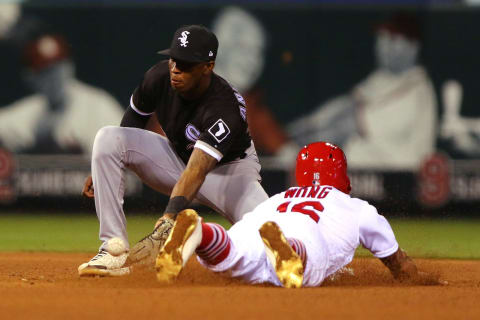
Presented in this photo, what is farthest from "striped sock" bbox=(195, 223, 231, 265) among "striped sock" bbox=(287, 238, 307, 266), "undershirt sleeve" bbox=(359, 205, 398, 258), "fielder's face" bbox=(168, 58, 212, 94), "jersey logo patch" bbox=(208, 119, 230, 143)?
"fielder's face" bbox=(168, 58, 212, 94)

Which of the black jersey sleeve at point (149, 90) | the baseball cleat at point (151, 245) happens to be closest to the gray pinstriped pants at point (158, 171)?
the black jersey sleeve at point (149, 90)

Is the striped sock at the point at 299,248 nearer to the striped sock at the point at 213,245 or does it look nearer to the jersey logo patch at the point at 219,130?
the striped sock at the point at 213,245

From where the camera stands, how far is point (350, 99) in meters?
10.9

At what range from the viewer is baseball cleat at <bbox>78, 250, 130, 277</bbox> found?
4.85m

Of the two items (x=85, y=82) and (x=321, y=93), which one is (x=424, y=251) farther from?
(x=85, y=82)

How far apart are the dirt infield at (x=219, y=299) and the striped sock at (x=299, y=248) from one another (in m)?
0.15

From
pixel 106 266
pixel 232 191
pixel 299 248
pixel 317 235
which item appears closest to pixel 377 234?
pixel 317 235

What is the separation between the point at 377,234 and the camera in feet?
14.4

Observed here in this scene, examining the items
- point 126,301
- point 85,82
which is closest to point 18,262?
point 126,301

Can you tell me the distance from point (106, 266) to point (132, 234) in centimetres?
337

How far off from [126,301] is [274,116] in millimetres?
7120

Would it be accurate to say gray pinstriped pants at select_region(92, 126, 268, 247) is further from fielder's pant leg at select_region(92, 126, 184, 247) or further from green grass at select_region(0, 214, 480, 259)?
green grass at select_region(0, 214, 480, 259)

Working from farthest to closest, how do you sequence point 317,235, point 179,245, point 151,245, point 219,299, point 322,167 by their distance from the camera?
point 322,167, point 151,245, point 317,235, point 179,245, point 219,299

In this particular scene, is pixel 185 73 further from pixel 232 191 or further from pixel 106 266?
pixel 106 266
